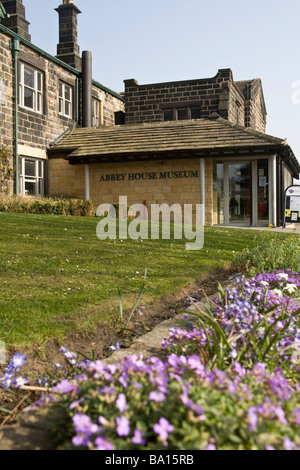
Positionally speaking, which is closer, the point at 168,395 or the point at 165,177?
the point at 168,395

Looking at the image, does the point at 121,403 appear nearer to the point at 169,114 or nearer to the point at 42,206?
the point at 42,206

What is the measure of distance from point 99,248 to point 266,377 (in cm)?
500

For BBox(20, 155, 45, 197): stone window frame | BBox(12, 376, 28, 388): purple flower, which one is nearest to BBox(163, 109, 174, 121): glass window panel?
BBox(20, 155, 45, 197): stone window frame

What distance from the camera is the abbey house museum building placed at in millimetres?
16578

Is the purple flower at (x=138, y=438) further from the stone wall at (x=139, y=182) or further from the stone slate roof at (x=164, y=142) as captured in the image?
the stone wall at (x=139, y=182)

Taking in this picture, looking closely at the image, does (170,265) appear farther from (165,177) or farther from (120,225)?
(165,177)

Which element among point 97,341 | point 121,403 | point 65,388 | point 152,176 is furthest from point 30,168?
point 121,403

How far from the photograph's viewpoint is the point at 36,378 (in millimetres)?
2504

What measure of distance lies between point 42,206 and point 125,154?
184 inches

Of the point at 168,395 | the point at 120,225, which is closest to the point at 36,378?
the point at 168,395

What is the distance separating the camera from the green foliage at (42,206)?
1380cm

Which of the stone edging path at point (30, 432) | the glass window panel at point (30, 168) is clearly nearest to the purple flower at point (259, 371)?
the stone edging path at point (30, 432)

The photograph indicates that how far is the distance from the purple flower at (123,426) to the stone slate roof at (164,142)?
595 inches

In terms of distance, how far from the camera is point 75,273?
4859 millimetres
